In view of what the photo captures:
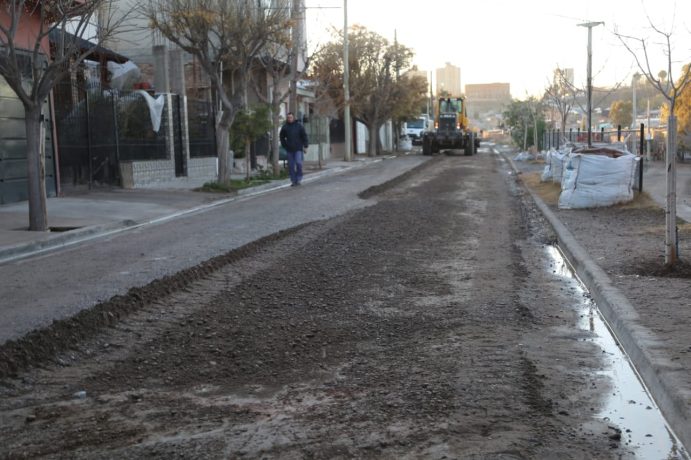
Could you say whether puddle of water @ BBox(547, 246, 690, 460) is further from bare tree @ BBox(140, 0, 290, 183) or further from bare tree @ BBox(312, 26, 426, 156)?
bare tree @ BBox(312, 26, 426, 156)

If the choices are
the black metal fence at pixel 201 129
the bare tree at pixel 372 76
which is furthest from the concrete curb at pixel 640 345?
the bare tree at pixel 372 76

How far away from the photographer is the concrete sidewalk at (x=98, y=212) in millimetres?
11883

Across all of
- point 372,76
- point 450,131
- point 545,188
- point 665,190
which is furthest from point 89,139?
point 450,131

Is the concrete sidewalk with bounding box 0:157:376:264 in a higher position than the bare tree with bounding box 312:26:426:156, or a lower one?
lower

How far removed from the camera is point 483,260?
33.0 feet

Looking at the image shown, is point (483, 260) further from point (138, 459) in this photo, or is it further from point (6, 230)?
point (6, 230)

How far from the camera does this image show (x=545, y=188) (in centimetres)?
2123

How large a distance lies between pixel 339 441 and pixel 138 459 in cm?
101

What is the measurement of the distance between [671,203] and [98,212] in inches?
419

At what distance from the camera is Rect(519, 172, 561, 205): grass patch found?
59.7 ft

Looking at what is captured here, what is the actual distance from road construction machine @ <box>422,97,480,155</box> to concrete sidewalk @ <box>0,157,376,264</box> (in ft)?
90.7

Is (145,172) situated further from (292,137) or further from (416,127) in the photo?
(416,127)

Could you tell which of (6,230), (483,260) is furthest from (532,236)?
(6,230)

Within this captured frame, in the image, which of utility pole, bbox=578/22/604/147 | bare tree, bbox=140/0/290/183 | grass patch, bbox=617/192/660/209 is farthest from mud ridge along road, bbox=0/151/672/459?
utility pole, bbox=578/22/604/147
